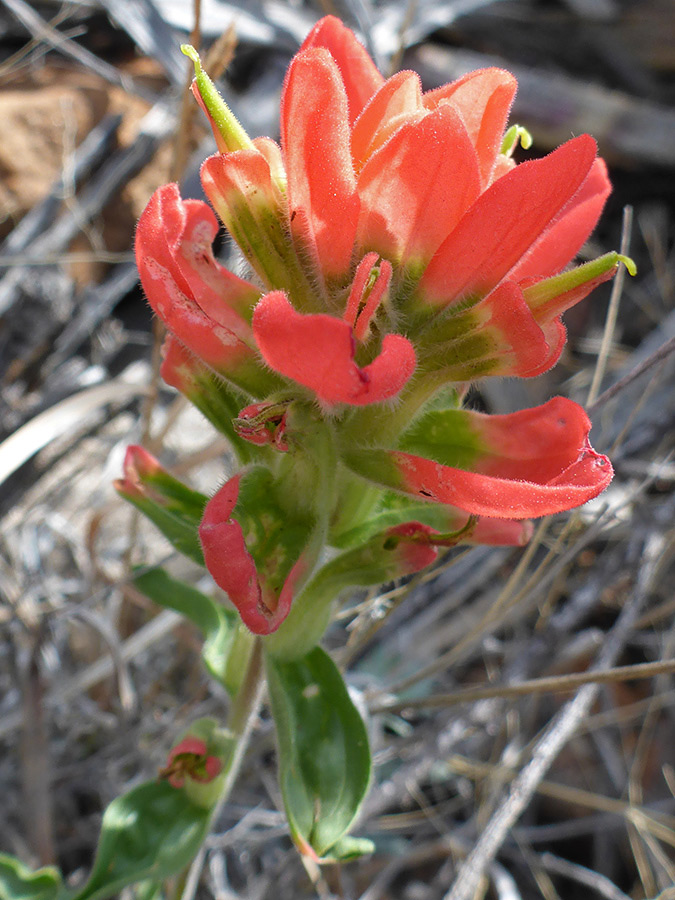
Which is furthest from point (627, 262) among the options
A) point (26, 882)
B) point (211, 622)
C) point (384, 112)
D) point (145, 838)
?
point (26, 882)

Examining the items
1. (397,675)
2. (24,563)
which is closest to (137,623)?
(24,563)

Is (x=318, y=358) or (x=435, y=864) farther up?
(x=318, y=358)

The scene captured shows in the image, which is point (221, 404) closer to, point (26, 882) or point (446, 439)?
point (446, 439)

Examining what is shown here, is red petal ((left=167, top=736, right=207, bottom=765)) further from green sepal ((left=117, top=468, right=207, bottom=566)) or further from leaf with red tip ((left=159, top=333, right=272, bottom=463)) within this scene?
leaf with red tip ((left=159, top=333, right=272, bottom=463))

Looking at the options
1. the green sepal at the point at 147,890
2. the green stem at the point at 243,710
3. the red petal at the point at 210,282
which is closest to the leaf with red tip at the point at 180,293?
the red petal at the point at 210,282

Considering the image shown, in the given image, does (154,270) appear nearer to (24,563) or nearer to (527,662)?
(24,563)
